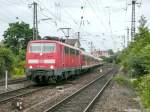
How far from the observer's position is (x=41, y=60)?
89.3ft

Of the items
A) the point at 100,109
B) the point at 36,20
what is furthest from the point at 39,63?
the point at 36,20

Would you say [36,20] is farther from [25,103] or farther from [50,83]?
[25,103]

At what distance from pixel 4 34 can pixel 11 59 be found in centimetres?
4630

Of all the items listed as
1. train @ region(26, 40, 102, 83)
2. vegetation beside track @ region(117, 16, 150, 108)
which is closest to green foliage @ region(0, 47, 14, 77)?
train @ region(26, 40, 102, 83)

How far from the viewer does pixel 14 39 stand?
8050 cm

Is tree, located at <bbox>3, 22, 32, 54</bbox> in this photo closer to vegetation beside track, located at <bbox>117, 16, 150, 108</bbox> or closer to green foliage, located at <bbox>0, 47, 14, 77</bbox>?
green foliage, located at <bbox>0, 47, 14, 77</bbox>

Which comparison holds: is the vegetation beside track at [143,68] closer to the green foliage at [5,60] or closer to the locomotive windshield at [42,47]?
the locomotive windshield at [42,47]

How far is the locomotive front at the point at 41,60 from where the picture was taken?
88.2 ft

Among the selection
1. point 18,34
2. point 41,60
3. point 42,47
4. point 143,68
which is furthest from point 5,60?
point 18,34

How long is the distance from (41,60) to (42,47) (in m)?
1.01

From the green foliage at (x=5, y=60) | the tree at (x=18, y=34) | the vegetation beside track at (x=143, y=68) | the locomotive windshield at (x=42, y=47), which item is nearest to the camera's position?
the vegetation beside track at (x=143, y=68)

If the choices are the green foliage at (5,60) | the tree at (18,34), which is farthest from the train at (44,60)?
the tree at (18,34)

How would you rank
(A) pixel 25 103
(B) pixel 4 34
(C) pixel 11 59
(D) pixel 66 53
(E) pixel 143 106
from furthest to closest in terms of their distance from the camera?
(B) pixel 4 34
(C) pixel 11 59
(D) pixel 66 53
(A) pixel 25 103
(E) pixel 143 106

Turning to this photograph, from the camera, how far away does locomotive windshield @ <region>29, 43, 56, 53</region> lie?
2756 cm
